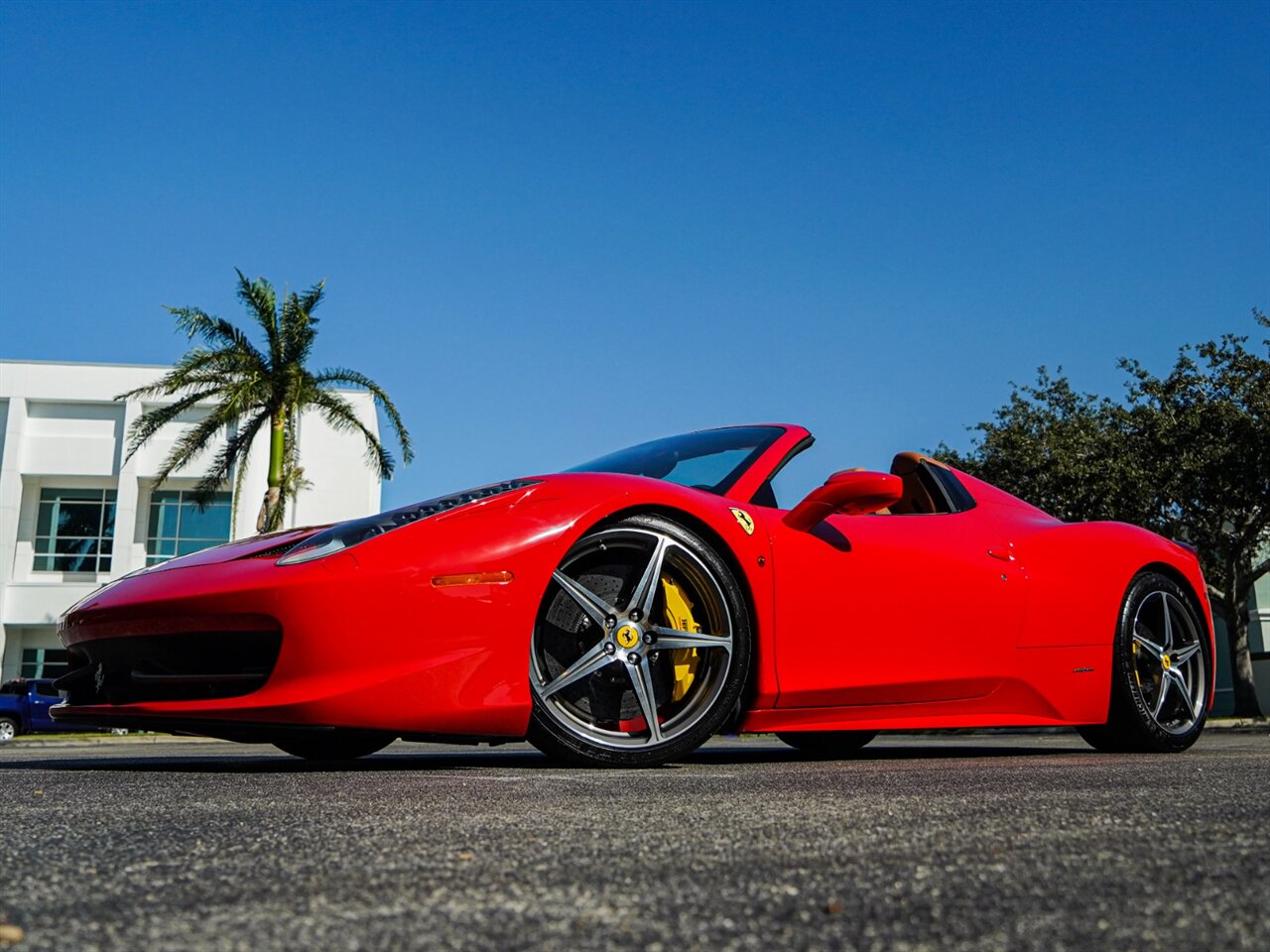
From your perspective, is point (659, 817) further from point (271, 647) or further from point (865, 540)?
point (865, 540)

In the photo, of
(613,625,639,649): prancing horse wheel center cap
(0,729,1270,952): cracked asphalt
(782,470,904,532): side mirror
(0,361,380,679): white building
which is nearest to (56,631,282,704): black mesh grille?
(0,729,1270,952): cracked asphalt

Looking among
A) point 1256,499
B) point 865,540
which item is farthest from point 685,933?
point 1256,499

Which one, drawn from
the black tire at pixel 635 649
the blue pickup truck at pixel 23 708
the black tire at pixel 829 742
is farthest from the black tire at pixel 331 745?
the blue pickup truck at pixel 23 708

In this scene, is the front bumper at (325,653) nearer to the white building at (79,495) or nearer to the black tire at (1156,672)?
the black tire at (1156,672)

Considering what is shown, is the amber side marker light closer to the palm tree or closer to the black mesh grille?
the black mesh grille

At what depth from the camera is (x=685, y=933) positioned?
3.70 feet

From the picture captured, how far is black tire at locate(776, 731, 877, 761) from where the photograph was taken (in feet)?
18.6

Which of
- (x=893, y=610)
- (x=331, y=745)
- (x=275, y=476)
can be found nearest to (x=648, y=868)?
(x=893, y=610)

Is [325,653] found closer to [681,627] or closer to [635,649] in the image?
[635,649]

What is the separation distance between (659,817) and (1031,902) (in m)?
0.94

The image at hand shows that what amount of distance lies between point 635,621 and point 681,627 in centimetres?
21

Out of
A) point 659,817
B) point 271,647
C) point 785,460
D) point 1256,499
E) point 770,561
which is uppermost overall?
point 1256,499

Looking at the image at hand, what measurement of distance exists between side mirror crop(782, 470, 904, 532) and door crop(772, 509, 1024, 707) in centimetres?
7

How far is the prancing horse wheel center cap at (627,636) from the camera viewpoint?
145 inches
